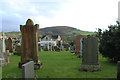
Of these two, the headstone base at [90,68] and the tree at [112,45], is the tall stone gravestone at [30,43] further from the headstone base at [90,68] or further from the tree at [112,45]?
the tree at [112,45]

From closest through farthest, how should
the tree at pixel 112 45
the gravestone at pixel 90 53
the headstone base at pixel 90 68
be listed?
the headstone base at pixel 90 68, the gravestone at pixel 90 53, the tree at pixel 112 45

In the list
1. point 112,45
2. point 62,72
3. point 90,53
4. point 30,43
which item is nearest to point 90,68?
point 90,53

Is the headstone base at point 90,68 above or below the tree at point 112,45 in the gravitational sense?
below

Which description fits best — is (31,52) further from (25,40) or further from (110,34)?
(110,34)

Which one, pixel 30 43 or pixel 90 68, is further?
pixel 30 43

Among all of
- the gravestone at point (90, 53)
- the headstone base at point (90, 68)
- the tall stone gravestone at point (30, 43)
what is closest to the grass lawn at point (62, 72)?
the headstone base at point (90, 68)

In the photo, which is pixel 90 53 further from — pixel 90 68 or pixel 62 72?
pixel 62 72

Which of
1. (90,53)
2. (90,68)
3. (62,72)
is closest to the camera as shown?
(62,72)

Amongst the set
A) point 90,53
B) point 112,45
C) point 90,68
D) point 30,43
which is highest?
point 30,43

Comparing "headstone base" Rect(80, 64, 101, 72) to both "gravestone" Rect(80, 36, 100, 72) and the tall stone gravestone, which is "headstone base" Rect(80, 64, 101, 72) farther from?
the tall stone gravestone

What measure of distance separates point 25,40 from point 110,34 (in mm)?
7355

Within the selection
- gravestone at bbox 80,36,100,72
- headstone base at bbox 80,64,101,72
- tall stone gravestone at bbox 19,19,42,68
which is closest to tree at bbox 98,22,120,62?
gravestone at bbox 80,36,100,72

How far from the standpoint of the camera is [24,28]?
942 cm

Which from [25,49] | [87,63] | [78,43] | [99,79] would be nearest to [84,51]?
[87,63]
